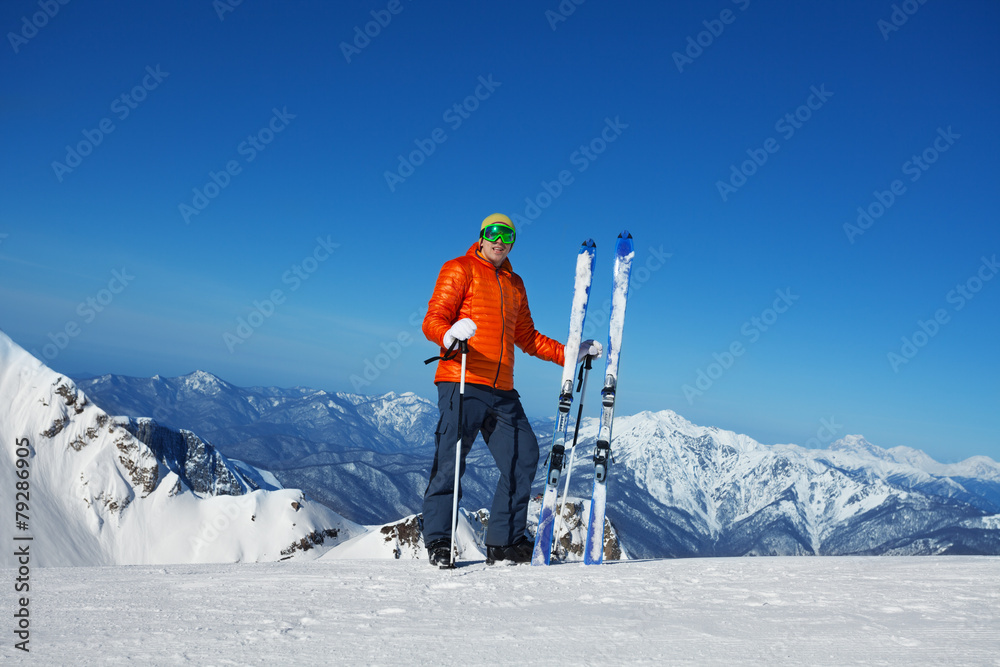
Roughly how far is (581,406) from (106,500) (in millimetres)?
129601

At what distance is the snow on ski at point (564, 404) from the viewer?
5809 millimetres

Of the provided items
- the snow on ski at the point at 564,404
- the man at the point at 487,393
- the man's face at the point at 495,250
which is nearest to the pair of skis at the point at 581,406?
the snow on ski at the point at 564,404

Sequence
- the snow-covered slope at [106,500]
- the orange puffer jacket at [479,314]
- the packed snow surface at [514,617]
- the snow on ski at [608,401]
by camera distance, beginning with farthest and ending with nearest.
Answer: the snow-covered slope at [106,500]
the snow on ski at [608,401]
the orange puffer jacket at [479,314]
the packed snow surface at [514,617]

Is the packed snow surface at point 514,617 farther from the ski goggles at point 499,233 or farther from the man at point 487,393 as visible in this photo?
the ski goggles at point 499,233

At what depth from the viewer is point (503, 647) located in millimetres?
2787

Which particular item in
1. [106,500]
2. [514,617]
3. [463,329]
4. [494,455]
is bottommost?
[106,500]

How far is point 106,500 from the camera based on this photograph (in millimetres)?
110438

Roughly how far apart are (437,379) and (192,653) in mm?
3572

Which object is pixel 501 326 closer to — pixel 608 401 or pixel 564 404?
pixel 564 404

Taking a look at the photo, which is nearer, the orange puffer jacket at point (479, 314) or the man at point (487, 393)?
the man at point (487, 393)

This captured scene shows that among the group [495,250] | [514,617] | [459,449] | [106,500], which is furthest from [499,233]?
[106,500]

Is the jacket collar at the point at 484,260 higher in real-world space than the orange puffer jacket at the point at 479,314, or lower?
higher

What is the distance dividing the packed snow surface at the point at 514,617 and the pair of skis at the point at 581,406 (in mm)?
810

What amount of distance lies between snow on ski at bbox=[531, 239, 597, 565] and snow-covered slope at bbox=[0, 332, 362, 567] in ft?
277
